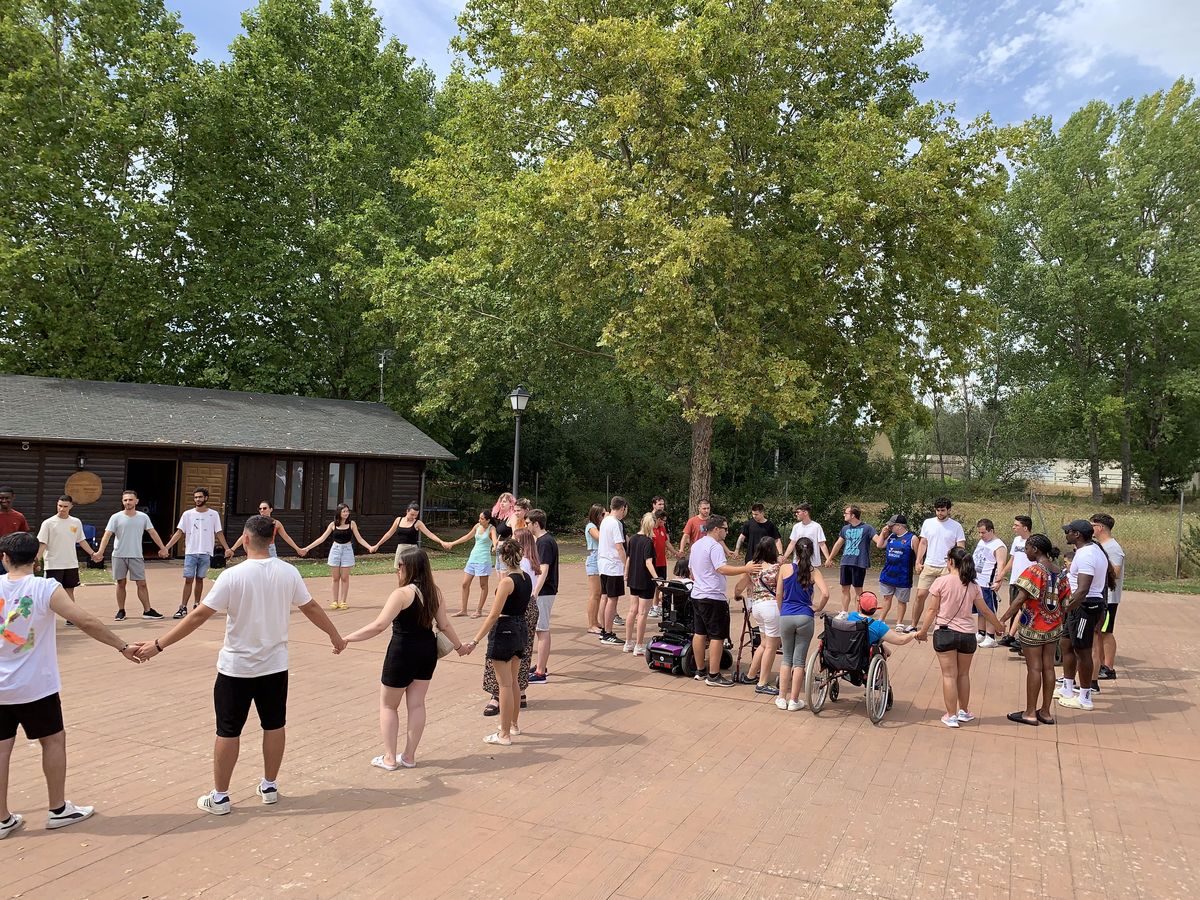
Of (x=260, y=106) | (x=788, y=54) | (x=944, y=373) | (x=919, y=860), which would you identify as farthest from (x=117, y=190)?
(x=919, y=860)

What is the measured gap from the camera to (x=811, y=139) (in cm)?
1894

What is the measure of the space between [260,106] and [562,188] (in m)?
15.6

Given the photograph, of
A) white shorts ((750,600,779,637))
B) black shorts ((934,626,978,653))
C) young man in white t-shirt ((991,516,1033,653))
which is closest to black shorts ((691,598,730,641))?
white shorts ((750,600,779,637))

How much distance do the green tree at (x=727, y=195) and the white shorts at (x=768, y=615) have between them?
9.91 metres

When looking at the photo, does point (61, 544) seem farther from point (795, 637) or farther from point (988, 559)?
point (988, 559)

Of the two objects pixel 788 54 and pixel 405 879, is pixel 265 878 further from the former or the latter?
pixel 788 54

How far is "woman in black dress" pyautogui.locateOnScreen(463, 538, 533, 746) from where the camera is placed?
635 centimetres

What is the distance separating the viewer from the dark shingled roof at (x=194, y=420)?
18.1 meters

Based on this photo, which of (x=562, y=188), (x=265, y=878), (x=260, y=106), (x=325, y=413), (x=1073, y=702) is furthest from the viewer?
(x=260, y=106)

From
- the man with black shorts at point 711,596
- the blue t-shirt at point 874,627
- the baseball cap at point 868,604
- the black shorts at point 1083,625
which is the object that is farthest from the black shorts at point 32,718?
the black shorts at point 1083,625

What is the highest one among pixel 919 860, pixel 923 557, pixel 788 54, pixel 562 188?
pixel 788 54

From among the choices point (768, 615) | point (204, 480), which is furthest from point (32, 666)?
point (204, 480)

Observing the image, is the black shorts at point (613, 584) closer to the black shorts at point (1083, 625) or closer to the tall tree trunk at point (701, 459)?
the black shorts at point (1083, 625)

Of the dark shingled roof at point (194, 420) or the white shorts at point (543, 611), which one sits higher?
the dark shingled roof at point (194, 420)
